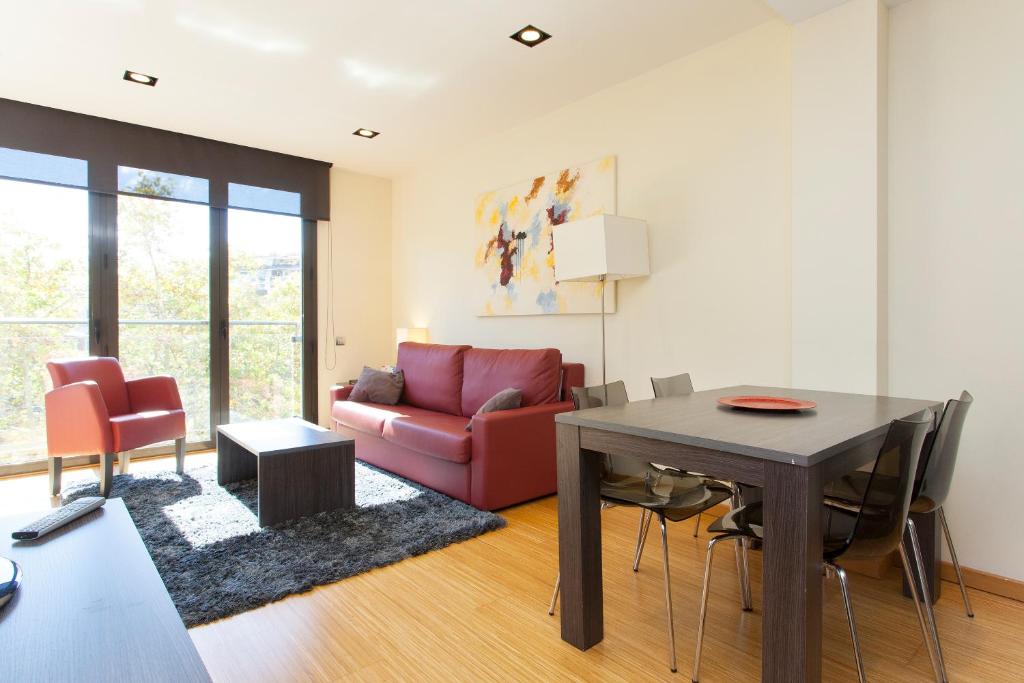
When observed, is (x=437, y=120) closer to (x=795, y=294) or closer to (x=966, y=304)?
(x=795, y=294)

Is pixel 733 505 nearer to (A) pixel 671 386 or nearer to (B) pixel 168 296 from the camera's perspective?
(A) pixel 671 386

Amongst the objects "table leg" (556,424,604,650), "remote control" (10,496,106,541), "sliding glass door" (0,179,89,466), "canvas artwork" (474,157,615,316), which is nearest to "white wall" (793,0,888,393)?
"canvas artwork" (474,157,615,316)

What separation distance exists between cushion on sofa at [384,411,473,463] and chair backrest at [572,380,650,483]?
1190 mm

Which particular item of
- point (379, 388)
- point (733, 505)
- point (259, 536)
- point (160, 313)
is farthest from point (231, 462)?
point (733, 505)

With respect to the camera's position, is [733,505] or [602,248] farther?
[602,248]

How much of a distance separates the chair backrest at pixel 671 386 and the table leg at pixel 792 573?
3.76 ft

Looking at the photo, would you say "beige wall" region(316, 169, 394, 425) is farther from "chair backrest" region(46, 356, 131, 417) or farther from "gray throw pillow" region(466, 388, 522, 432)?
"gray throw pillow" region(466, 388, 522, 432)

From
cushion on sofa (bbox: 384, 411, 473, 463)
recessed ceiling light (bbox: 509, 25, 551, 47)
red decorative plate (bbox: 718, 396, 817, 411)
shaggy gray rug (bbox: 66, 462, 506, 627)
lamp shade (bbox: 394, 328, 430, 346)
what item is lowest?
shaggy gray rug (bbox: 66, 462, 506, 627)

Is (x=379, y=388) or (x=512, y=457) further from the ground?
(x=379, y=388)

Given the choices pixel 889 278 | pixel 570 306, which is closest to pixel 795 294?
pixel 889 278

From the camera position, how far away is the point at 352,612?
2119 mm

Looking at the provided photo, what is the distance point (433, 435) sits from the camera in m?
3.48

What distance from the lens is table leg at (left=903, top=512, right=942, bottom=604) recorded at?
215 centimetres

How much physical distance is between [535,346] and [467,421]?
847 millimetres
